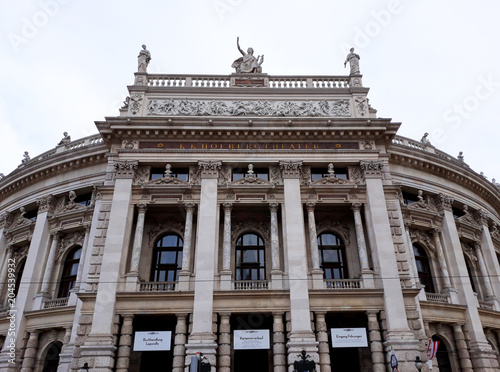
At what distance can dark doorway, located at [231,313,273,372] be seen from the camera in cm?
2219

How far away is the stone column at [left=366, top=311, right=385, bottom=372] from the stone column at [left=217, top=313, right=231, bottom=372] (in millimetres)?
7280

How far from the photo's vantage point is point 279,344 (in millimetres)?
20750

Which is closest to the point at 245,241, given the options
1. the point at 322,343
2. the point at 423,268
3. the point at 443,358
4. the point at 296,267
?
the point at 296,267

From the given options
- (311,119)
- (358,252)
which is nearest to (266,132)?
(311,119)

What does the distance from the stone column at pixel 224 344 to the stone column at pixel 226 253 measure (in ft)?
5.50

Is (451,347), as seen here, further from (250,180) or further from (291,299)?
(250,180)

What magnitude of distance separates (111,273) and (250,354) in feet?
28.9

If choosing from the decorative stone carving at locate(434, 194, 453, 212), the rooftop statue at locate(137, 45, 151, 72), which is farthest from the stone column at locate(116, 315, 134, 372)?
the decorative stone carving at locate(434, 194, 453, 212)

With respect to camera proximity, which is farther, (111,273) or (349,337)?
(111,273)

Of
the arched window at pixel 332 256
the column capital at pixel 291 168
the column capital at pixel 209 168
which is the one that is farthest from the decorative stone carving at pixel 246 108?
the arched window at pixel 332 256

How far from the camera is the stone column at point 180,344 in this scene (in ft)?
65.8

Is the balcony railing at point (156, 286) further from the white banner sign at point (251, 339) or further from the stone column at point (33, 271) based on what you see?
the stone column at point (33, 271)

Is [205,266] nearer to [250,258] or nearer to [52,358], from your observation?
[250,258]

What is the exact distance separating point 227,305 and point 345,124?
44.2 ft
